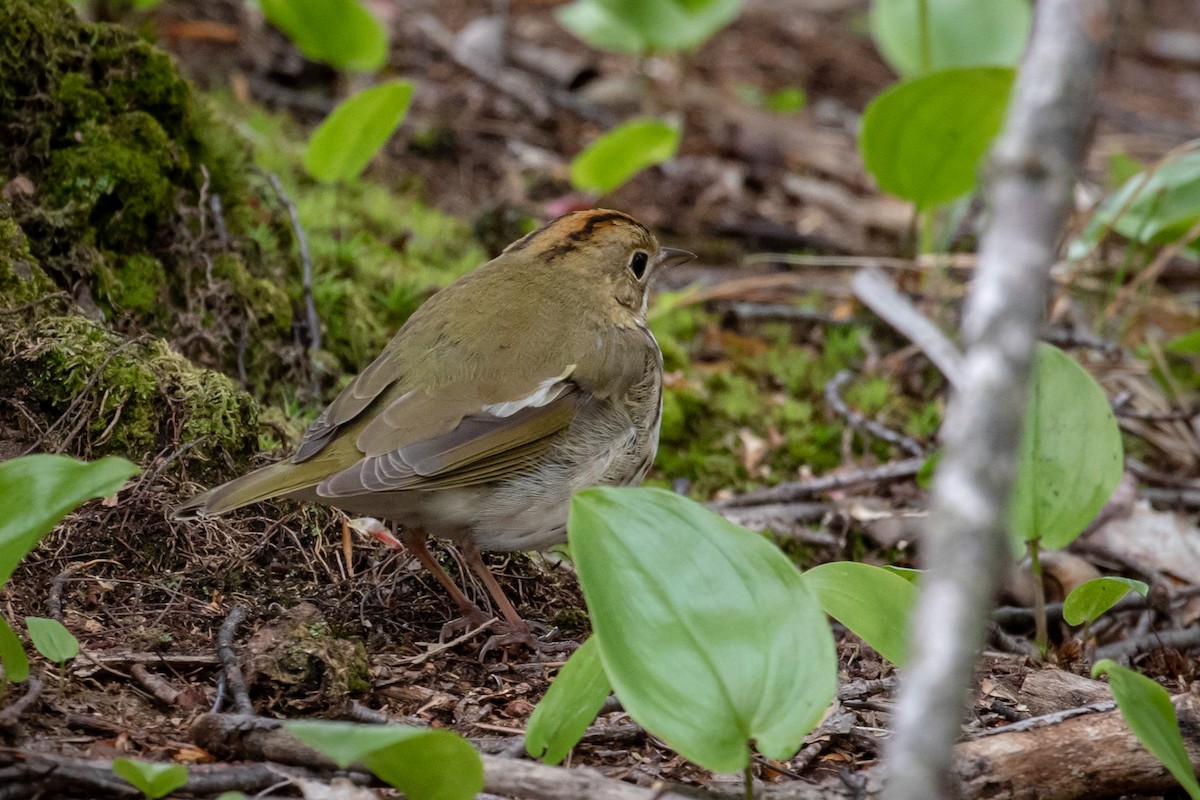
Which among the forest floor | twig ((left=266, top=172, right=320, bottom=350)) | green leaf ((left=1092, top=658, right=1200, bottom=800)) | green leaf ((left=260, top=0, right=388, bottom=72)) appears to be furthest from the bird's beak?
green leaf ((left=1092, top=658, right=1200, bottom=800))

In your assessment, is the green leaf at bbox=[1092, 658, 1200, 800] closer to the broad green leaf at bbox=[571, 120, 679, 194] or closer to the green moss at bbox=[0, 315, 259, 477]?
the green moss at bbox=[0, 315, 259, 477]

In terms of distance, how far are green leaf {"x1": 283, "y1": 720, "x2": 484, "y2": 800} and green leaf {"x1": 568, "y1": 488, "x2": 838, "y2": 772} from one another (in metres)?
0.33

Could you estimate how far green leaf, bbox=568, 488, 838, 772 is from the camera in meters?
2.45

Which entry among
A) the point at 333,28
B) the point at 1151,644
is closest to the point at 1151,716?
the point at 1151,644

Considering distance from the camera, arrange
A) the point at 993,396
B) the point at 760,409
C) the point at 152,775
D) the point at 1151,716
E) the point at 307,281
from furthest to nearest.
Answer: the point at 760,409 → the point at 307,281 → the point at 1151,716 → the point at 152,775 → the point at 993,396

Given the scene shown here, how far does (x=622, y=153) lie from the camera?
6.60 metres

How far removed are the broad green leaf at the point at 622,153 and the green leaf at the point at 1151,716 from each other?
4.38 m

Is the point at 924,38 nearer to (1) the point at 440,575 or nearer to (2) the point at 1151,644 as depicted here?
(2) the point at 1151,644

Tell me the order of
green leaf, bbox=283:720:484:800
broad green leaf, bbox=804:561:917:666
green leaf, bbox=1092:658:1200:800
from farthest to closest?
broad green leaf, bbox=804:561:917:666 < green leaf, bbox=1092:658:1200:800 < green leaf, bbox=283:720:484:800

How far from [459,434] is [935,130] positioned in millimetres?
3041

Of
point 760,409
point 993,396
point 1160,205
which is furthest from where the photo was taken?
point 1160,205

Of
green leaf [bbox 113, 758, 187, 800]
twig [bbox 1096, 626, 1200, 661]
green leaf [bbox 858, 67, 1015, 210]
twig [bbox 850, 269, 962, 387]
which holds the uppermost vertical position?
green leaf [bbox 858, 67, 1015, 210]

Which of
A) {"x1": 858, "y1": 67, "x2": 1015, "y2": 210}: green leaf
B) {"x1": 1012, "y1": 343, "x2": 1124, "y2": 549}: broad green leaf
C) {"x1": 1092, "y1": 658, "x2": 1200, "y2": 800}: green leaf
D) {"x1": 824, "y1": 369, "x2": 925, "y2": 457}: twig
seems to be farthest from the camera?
{"x1": 824, "y1": 369, "x2": 925, "y2": 457}: twig

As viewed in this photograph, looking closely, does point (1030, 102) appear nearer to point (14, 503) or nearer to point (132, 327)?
point (14, 503)
